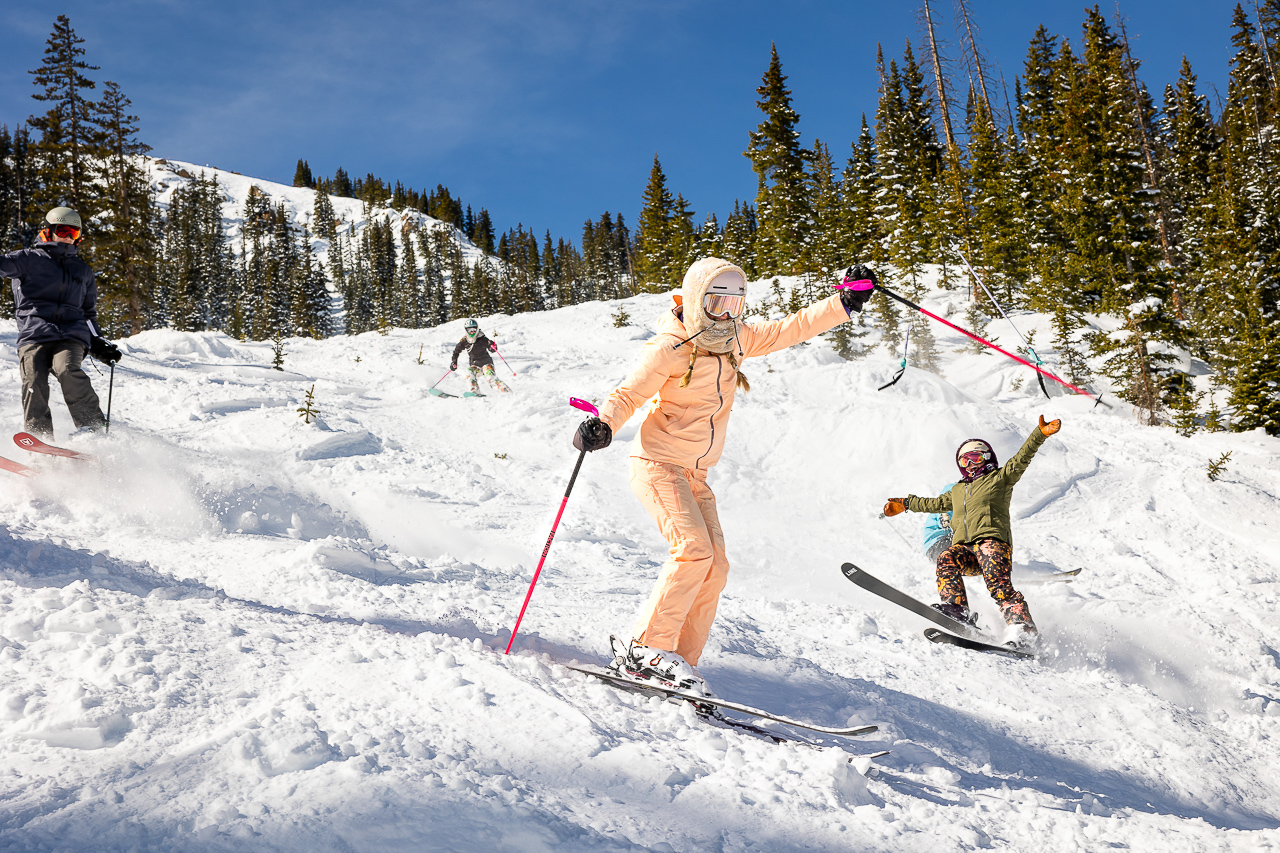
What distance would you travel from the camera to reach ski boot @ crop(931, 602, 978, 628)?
513 cm

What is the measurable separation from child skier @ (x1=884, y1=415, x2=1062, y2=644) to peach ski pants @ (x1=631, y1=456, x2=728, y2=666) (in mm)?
2605

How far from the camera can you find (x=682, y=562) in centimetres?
331

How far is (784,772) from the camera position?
2350mm

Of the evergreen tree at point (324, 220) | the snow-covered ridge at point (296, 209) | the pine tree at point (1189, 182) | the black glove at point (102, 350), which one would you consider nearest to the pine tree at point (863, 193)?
the pine tree at point (1189, 182)

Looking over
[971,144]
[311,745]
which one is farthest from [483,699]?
[971,144]

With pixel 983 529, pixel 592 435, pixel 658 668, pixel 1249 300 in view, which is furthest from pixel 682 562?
pixel 1249 300

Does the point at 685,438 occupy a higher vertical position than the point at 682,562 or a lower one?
higher

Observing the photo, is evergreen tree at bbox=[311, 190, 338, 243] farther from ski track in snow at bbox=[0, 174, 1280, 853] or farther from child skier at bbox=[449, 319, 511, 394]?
ski track in snow at bbox=[0, 174, 1280, 853]

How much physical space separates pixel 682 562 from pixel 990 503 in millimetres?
3422

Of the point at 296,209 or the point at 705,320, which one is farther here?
the point at 296,209

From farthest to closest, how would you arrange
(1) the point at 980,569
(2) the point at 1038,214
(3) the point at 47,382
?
(2) the point at 1038,214 < (3) the point at 47,382 < (1) the point at 980,569

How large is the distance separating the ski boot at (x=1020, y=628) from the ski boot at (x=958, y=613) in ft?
0.74

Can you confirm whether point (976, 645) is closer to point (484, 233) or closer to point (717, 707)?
point (717, 707)

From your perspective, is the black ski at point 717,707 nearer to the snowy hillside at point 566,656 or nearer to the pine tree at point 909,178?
the snowy hillside at point 566,656
